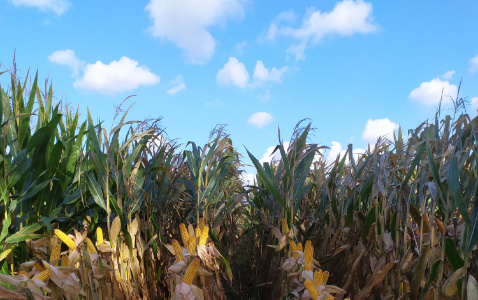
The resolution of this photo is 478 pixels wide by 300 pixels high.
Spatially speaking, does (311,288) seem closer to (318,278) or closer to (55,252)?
(318,278)

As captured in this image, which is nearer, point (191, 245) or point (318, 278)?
point (318, 278)

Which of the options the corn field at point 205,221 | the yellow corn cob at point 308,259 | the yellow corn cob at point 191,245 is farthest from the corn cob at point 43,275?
the yellow corn cob at point 308,259

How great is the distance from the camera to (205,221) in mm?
2557

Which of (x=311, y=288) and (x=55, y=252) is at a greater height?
(x=55, y=252)

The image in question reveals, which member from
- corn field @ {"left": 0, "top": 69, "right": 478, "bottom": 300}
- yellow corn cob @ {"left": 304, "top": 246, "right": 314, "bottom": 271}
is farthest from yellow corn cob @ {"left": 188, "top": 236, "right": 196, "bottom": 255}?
yellow corn cob @ {"left": 304, "top": 246, "right": 314, "bottom": 271}

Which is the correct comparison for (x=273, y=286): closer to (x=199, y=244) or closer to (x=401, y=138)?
(x=199, y=244)

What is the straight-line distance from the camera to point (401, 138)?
10.4 feet

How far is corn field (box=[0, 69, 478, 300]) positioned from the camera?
1.82m

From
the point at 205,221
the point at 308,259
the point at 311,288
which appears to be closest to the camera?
the point at 311,288

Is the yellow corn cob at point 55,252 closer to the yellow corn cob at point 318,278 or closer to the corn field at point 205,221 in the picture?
the corn field at point 205,221

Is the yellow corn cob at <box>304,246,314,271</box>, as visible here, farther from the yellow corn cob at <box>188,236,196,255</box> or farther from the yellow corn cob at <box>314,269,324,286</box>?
the yellow corn cob at <box>188,236,196,255</box>

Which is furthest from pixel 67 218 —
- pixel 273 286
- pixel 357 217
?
pixel 357 217

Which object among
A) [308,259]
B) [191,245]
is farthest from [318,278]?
[191,245]

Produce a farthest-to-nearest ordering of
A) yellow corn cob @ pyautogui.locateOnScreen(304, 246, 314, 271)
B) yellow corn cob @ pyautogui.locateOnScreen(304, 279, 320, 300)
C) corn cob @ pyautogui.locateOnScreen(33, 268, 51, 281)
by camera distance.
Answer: yellow corn cob @ pyautogui.locateOnScreen(304, 246, 314, 271)
yellow corn cob @ pyautogui.locateOnScreen(304, 279, 320, 300)
corn cob @ pyautogui.locateOnScreen(33, 268, 51, 281)
